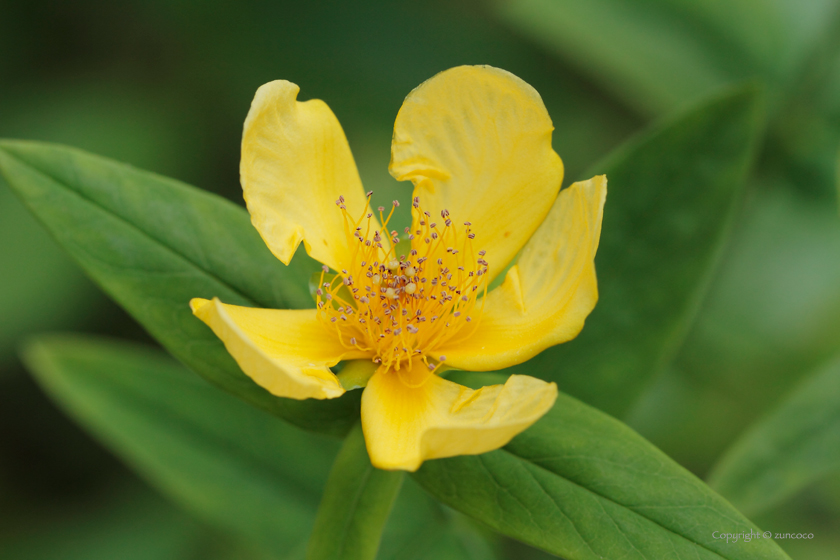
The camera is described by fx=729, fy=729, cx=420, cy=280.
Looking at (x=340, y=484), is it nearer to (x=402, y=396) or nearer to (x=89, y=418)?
(x=402, y=396)

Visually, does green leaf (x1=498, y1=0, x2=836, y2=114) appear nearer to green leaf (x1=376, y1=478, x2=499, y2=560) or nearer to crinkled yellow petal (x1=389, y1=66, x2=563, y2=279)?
crinkled yellow petal (x1=389, y1=66, x2=563, y2=279)

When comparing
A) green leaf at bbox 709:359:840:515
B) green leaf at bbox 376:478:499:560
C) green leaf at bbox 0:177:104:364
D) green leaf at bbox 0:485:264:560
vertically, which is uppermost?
green leaf at bbox 709:359:840:515

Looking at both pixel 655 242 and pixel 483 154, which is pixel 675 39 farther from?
pixel 483 154

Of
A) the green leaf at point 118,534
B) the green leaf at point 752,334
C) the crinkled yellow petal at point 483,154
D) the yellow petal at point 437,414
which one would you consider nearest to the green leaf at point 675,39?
the green leaf at point 752,334

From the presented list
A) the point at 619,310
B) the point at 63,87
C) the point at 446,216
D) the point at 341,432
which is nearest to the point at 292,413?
the point at 341,432

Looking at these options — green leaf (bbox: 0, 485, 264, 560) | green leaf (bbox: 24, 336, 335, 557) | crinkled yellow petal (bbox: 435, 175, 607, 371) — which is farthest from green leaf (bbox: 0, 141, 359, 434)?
green leaf (bbox: 0, 485, 264, 560)

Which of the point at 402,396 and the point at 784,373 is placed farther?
the point at 784,373
